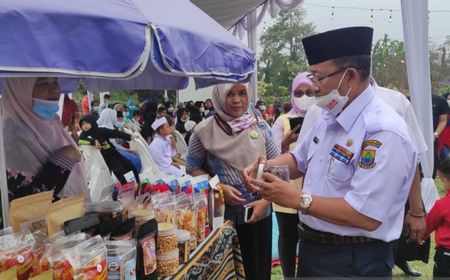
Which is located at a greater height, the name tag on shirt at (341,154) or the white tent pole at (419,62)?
the white tent pole at (419,62)

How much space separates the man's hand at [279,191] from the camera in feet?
5.52

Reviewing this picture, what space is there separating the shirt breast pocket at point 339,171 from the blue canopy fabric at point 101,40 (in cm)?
67

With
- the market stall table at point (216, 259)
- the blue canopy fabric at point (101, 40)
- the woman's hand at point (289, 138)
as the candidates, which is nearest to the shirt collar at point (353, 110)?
the blue canopy fabric at point (101, 40)

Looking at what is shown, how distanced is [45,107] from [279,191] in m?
1.33

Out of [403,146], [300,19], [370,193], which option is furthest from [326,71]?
[300,19]

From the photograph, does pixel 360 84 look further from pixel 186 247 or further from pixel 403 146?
pixel 186 247

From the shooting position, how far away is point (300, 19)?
68.2m

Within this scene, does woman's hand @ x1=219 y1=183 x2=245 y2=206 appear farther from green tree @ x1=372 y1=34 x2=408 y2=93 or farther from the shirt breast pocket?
green tree @ x1=372 y1=34 x2=408 y2=93

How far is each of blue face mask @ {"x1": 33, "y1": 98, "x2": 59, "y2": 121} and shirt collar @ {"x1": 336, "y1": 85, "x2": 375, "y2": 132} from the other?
1483 millimetres

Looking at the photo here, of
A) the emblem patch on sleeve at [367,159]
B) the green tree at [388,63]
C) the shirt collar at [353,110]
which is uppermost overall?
the green tree at [388,63]

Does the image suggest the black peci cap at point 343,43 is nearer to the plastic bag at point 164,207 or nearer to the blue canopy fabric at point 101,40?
the blue canopy fabric at point 101,40

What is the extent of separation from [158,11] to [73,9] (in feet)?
1.38

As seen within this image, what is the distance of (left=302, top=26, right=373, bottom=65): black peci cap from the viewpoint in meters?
1.73

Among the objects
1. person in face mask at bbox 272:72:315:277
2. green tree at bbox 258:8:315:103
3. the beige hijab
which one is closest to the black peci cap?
the beige hijab
